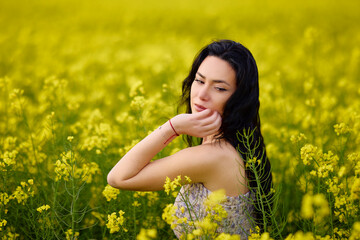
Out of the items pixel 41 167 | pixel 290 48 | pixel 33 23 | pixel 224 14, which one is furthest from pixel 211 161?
pixel 224 14

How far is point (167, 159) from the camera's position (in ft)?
5.83

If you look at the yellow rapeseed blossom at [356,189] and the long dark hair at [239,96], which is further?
the long dark hair at [239,96]

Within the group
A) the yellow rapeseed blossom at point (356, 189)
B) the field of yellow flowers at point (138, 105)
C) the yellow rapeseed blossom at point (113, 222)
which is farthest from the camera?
the field of yellow flowers at point (138, 105)

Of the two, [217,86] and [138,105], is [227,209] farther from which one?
[138,105]

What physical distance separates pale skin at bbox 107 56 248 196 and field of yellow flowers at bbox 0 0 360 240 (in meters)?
0.25

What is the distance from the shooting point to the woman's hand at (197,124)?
1.73 metres

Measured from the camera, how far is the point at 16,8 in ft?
39.8

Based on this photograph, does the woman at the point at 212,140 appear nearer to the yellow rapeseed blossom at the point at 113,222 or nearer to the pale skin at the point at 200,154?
the pale skin at the point at 200,154

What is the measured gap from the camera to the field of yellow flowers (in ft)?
6.72

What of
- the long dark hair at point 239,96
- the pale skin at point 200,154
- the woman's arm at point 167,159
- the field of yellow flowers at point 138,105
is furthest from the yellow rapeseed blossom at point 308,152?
the woman's arm at point 167,159

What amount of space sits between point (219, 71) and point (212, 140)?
36 cm

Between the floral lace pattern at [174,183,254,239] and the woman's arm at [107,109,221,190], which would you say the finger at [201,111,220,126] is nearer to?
the woman's arm at [107,109,221,190]

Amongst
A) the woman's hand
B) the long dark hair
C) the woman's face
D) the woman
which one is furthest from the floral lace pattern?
the woman's face

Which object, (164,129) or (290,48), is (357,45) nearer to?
(290,48)
